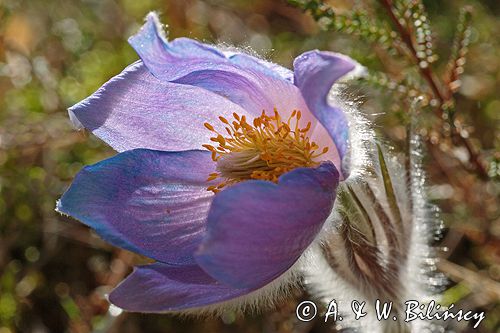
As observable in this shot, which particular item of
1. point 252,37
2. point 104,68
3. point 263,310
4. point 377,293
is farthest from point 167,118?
point 252,37

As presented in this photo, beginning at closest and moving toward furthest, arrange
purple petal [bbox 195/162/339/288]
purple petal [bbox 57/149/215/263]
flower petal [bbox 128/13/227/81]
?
1. purple petal [bbox 195/162/339/288]
2. flower petal [bbox 128/13/227/81]
3. purple petal [bbox 57/149/215/263]

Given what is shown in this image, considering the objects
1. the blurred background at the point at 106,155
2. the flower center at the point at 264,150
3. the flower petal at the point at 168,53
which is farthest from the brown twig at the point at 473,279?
the flower petal at the point at 168,53

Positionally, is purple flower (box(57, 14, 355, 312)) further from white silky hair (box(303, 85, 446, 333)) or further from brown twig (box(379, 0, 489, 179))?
brown twig (box(379, 0, 489, 179))

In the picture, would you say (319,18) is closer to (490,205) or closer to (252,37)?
(490,205)

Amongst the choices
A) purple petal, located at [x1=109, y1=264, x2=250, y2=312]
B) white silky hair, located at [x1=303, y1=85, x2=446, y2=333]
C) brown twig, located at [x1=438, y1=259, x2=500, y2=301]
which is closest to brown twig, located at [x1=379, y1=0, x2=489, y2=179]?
white silky hair, located at [x1=303, y1=85, x2=446, y2=333]

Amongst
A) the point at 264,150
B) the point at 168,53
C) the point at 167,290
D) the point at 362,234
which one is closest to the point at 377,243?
the point at 362,234

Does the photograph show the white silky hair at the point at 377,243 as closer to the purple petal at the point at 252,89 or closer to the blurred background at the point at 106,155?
the purple petal at the point at 252,89

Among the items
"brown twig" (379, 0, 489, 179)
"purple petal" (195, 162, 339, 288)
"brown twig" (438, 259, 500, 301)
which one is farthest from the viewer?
"brown twig" (438, 259, 500, 301)

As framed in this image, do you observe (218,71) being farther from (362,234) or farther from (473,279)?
(473,279)
